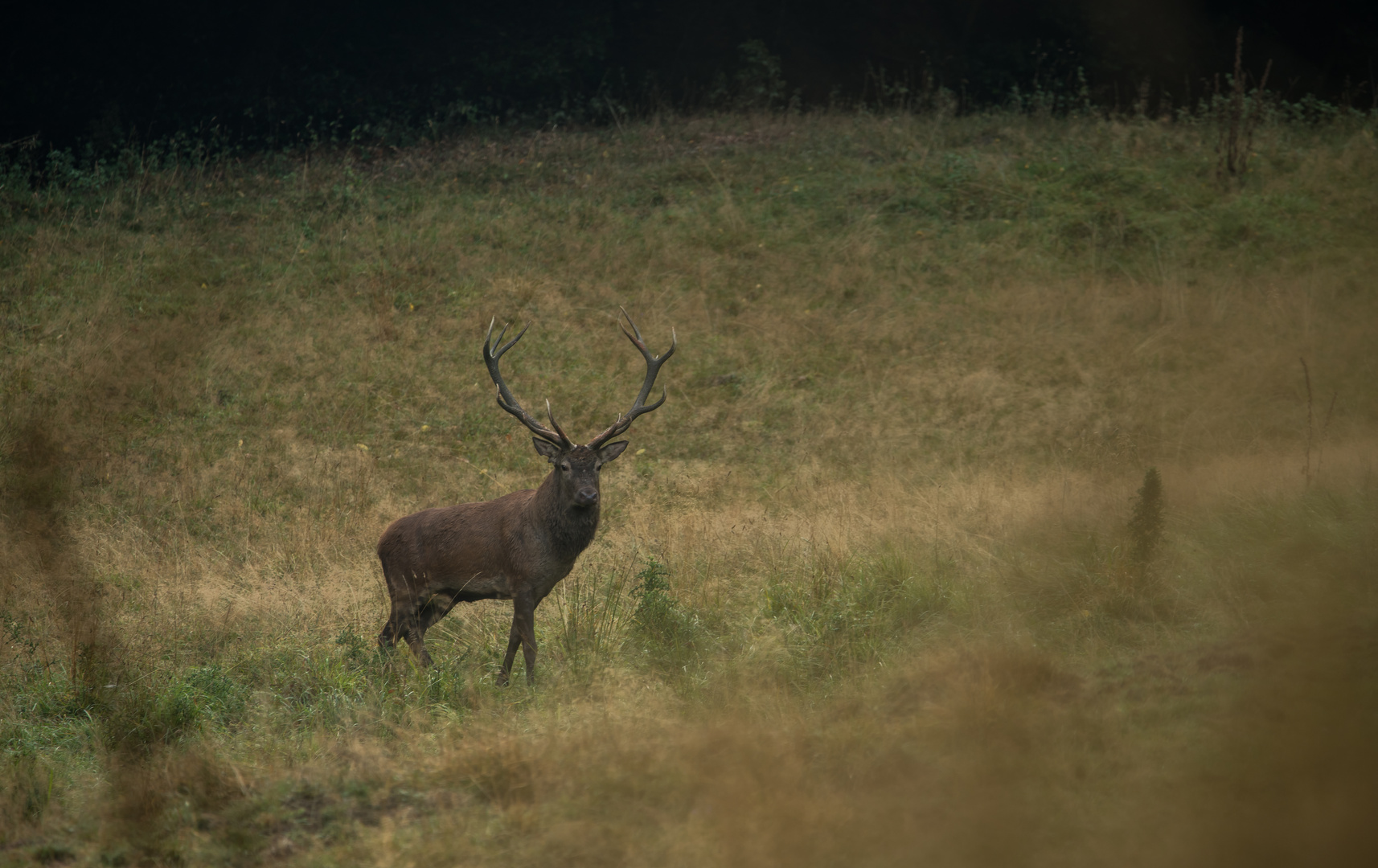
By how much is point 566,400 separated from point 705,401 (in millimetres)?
1791

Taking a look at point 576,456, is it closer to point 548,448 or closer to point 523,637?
point 548,448

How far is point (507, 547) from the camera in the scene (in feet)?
24.6

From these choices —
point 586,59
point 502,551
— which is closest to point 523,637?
point 502,551

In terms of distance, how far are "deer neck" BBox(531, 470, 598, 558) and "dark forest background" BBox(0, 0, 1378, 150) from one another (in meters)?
17.2

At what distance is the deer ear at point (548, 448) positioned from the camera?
7.52m

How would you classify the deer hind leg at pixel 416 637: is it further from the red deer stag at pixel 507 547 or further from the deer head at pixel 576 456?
the deer head at pixel 576 456

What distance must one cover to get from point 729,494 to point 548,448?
462cm

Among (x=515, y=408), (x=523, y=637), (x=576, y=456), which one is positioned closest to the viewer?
(x=523, y=637)

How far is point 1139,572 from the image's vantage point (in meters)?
7.36

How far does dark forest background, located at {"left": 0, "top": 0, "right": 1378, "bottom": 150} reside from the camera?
23.4 m

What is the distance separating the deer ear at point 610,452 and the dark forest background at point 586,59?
16.9 meters

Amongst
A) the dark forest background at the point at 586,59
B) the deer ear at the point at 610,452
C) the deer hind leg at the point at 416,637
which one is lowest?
the deer hind leg at the point at 416,637

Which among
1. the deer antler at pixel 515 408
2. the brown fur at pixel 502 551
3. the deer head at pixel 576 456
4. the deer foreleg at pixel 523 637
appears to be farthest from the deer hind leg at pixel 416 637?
the deer antler at pixel 515 408

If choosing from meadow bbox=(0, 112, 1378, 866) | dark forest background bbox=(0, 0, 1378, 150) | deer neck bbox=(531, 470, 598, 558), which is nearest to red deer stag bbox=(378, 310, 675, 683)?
deer neck bbox=(531, 470, 598, 558)
